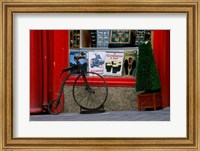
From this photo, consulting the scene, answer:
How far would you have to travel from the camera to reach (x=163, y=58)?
9102 mm

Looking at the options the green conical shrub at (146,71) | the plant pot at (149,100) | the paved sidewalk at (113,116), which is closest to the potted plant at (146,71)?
the green conical shrub at (146,71)

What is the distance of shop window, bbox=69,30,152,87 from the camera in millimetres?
9227

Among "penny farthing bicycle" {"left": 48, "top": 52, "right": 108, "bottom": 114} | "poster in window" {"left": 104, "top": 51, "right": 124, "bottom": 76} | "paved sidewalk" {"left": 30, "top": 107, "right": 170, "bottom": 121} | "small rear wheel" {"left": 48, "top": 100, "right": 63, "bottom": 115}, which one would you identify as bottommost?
"paved sidewalk" {"left": 30, "top": 107, "right": 170, "bottom": 121}

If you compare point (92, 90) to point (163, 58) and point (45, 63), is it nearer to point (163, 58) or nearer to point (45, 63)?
point (45, 63)

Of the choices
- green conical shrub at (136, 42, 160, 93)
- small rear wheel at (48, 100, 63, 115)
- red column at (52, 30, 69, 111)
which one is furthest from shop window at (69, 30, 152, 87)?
small rear wheel at (48, 100, 63, 115)

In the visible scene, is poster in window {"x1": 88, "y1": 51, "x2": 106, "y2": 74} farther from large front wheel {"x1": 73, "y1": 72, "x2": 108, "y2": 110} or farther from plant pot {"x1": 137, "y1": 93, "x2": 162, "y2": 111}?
plant pot {"x1": 137, "y1": 93, "x2": 162, "y2": 111}

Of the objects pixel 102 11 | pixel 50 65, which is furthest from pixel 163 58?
pixel 102 11

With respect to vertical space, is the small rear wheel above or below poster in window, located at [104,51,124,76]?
below

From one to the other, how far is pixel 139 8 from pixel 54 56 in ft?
17.3

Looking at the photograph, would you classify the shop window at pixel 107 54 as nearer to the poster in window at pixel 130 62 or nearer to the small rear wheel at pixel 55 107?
the poster in window at pixel 130 62

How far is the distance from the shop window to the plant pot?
0.34 meters

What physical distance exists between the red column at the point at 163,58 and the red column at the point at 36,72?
2393mm

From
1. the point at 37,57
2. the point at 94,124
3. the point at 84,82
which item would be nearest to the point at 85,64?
the point at 84,82

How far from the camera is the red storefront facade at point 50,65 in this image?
912 cm
